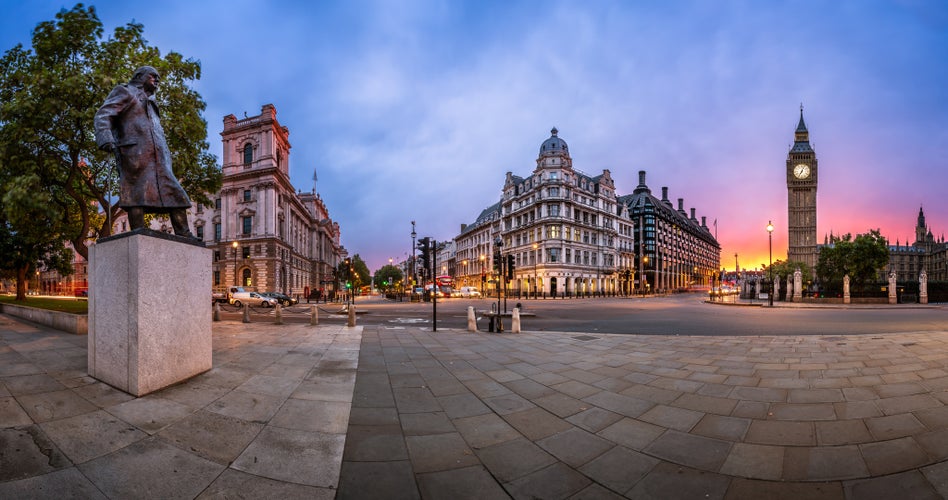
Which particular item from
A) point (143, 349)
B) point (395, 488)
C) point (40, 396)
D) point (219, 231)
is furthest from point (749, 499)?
point (219, 231)

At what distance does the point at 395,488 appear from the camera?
2.87 meters

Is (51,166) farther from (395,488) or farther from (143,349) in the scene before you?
(395,488)

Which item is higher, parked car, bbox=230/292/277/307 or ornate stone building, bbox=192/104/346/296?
ornate stone building, bbox=192/104/346/296

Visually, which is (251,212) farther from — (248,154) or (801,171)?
(801,171)

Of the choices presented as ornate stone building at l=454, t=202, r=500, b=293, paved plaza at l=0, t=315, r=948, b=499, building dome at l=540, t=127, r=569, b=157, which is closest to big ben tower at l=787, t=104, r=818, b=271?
building dome at l=540, t=127, r=569, b=157

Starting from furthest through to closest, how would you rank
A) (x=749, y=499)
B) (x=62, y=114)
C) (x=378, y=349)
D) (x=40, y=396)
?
(x=62, y=114), (x=378, y=349), (x=40, y=396), (x=749, y=499)

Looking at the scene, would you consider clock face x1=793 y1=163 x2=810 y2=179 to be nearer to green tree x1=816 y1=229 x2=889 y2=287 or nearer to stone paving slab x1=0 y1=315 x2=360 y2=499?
green tree x1=816 y1=229 x2=889 y2=287

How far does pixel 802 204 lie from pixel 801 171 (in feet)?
32.6

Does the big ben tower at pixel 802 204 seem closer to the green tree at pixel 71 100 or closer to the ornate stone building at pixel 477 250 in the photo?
the ornate stone building at pixel 477 250

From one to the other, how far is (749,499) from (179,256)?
7.10m

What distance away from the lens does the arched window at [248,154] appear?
176 ft

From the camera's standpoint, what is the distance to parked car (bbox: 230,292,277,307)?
31719 millimetres

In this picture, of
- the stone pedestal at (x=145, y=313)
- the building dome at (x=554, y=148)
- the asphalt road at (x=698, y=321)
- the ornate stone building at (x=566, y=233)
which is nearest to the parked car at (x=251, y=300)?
the asphalt road at (x=698, y=321)

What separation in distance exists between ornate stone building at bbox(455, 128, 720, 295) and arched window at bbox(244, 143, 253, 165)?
1491 inches
